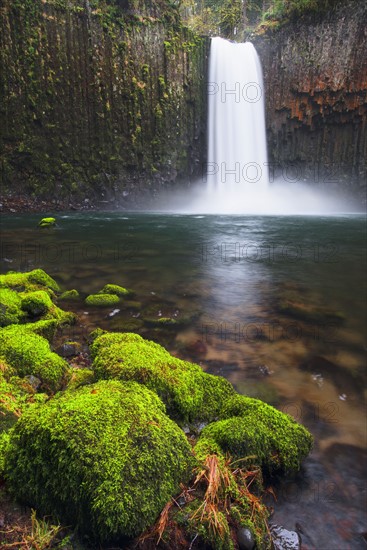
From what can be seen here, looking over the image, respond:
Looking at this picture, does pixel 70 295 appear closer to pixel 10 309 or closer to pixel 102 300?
pixel 102 300

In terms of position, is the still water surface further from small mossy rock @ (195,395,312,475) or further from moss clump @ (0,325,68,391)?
moss clump @ (0,325,68,391)

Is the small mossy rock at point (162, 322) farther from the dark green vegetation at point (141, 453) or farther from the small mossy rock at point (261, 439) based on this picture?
the small mossy rock at point (261, 439)

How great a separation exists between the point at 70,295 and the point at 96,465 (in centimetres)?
546

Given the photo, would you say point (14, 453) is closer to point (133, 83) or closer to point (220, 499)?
point (220, 499)

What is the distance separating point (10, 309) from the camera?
16.8ft

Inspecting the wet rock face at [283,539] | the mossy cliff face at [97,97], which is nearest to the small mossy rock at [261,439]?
the wet rock face at [283,539]

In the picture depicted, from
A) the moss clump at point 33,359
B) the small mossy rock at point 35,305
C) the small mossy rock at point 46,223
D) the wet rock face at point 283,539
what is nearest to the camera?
the wet rock face at point 283,539

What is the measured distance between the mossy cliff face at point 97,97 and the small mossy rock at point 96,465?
2382 cm

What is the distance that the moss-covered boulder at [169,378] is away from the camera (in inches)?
132

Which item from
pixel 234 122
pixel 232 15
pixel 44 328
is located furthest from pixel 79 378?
pixel 232 15

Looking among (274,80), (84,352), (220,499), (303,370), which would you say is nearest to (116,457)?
(220,499)

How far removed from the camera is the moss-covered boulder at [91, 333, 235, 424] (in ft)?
11.0

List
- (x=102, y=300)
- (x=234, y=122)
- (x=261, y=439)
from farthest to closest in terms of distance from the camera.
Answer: (x=234, y=122)
(x=102, y=300)
(x=261, y=439)

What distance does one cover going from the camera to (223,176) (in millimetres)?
29562
